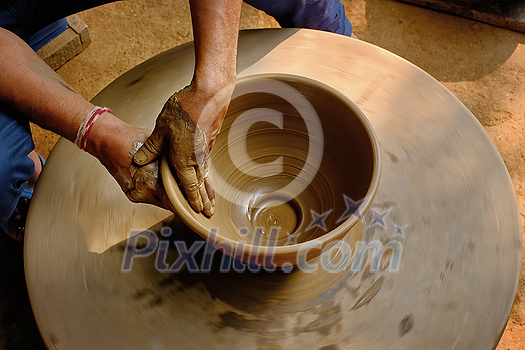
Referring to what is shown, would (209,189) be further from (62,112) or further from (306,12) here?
(306,12)

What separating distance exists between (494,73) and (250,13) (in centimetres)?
141

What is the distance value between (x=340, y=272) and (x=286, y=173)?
1.16ft

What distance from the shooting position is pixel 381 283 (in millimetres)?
838

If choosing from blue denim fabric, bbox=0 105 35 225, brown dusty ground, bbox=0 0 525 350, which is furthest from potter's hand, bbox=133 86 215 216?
brown dusty ground, bbox=0 0 525 350

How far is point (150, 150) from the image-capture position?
2.81 feet

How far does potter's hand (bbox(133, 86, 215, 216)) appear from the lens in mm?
810

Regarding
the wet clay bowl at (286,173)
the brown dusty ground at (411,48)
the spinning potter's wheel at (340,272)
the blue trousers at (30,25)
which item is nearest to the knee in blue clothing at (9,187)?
the blue trousers at (30,25)

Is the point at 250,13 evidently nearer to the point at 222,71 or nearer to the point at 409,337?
the point at 222,71

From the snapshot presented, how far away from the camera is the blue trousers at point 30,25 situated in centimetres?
109

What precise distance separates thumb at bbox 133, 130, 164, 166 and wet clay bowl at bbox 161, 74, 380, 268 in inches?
2.5

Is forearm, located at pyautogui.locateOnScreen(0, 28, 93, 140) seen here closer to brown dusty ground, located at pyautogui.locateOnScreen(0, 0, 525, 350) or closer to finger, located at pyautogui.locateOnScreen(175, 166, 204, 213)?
finger, located at pyautogui.locateOnScreen(175, 166, 204, 213)

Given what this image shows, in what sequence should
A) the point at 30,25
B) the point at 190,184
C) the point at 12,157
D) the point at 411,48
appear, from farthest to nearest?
the point at 411,48, the point at 30,25, the point at 12,157, the point at 190,184

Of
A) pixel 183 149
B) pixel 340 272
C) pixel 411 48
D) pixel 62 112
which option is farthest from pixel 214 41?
pixel 411 48

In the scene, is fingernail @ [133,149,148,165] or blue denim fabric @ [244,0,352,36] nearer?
fingernail @ [133,149,148,165]
